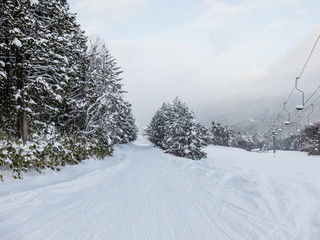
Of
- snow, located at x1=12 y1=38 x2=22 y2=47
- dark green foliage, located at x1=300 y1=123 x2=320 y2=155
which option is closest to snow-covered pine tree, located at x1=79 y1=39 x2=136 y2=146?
snow, located at x1=12 y1=38 x2=22 y2=47

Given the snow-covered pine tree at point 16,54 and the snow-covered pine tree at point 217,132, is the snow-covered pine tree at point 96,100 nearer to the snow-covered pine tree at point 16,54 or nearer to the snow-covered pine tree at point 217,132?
the snow-covered pine tree at point 16,54

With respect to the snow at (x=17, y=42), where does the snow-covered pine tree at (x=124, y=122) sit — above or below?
below

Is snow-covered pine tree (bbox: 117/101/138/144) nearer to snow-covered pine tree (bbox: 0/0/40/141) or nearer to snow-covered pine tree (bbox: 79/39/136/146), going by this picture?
snow-covered pine tree (bbox: 79/39/136/146)

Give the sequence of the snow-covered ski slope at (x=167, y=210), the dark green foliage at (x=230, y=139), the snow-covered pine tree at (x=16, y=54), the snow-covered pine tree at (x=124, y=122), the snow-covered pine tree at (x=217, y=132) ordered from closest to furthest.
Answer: the snow-covered ski slope at (x=167, y=210) → the snow-covered pine tree at (x=16, y=54) → the snow-covered pine tree at (x=124, y=122) → the snow-covered pine tree at (x=217, y=132) → the dark green foliage at (x=230, y=139)

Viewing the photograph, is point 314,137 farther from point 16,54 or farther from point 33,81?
point 16,54

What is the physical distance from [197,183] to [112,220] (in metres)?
3.60

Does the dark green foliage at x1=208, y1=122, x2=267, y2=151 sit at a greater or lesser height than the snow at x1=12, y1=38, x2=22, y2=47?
lesser

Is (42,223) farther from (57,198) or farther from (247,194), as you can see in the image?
(247,194)

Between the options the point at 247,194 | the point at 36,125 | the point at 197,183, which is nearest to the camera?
the point at 247,194

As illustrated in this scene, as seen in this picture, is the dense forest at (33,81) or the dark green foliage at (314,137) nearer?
the dense forest at (33,81)

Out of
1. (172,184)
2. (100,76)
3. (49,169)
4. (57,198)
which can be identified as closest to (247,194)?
(172,184)

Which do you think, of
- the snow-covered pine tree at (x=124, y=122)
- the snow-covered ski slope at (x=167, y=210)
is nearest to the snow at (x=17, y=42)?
the snow-covered ski slope at (x=167, y=210)

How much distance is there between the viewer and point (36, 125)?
11734 millimetres

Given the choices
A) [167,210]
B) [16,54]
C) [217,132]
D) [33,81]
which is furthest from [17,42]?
[217,132]
